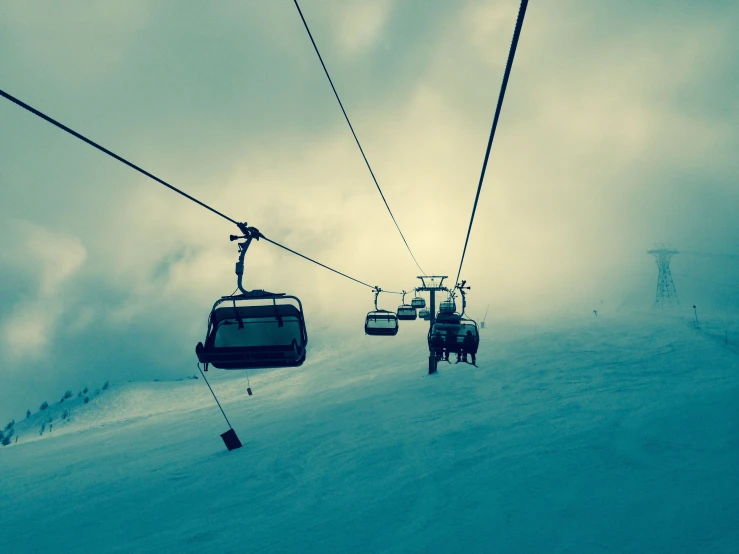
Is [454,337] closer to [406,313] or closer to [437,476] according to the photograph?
[437,476]

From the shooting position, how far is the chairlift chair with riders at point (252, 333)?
18.9 feet

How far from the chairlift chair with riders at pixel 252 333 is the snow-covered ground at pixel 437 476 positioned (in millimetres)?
6499

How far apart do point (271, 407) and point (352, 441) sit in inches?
591

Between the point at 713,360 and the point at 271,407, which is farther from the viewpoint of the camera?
the point at 271,407

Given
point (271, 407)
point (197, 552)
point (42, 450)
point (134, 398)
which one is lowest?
point (134, 398)

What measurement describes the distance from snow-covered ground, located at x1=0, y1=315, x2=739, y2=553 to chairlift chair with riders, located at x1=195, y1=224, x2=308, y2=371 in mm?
6499

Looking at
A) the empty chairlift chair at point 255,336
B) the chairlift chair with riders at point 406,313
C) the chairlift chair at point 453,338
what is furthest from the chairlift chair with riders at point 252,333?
the chairlift chair with riders at point 406,313

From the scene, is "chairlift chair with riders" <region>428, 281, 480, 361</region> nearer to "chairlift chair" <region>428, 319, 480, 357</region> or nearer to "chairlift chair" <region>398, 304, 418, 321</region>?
"chairlift chair" <region>428, 319, 480, 357</region>

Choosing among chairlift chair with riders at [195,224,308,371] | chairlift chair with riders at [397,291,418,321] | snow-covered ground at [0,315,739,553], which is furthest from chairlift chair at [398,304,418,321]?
chairlift chair with riders at [195,224,308,371]

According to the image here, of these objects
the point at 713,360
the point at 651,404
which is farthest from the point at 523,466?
the point at 713,360

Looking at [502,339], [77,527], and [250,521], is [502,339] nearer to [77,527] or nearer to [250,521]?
[250,521]

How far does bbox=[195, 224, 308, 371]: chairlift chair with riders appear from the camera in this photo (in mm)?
5750

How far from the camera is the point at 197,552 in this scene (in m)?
9.64

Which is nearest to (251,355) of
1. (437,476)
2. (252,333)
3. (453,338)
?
(252,333)
